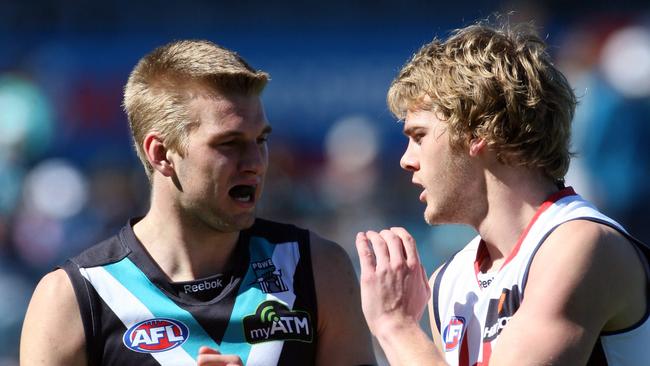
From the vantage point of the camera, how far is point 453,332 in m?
3.52

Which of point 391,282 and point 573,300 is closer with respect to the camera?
point 573,300

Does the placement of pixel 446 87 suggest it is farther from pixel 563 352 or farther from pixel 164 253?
pixel 164 253

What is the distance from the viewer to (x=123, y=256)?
3809mm

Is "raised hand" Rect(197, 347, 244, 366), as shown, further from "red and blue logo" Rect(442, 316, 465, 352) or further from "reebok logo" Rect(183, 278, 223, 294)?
"red and blue logo" Rect(442, 316, 465, 352)

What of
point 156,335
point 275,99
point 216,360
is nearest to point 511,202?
point 216,360

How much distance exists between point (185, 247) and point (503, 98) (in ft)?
4.23

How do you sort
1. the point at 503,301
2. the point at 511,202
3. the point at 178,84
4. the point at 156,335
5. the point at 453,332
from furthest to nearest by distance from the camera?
the point at 178,84
the point at 156,335
the point at 453,332
the point at 511,202
the point at 503,301

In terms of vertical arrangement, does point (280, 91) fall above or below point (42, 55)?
below

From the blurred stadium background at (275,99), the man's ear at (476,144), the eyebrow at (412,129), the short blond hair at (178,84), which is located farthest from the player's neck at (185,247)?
the blurred stadium background at (275,99)

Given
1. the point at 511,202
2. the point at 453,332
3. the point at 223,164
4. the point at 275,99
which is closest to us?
the point at 511,202

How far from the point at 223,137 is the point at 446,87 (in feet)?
2.79

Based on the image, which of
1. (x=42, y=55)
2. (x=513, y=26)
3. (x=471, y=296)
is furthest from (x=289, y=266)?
(x=42, y=55)

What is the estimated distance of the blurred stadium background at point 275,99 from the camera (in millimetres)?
10406

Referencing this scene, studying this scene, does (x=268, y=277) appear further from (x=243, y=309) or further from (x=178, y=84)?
(x=178, y=84)
